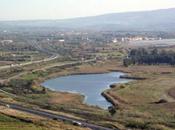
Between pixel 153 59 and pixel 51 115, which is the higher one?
pixel 51 115

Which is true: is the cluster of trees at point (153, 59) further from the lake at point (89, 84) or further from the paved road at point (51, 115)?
the paved road at point (51, 115)

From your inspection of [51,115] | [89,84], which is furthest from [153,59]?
[51,115]

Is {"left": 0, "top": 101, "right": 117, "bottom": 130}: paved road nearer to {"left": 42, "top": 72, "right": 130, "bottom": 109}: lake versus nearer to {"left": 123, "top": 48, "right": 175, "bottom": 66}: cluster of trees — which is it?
{"left": 42, "top": 72, "right": 130, "bottom": 109}: lake

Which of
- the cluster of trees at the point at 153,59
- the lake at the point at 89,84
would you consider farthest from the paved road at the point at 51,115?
the cluster of trees at the point at 153,59

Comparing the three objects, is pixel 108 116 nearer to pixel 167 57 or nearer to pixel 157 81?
pixel 157 81

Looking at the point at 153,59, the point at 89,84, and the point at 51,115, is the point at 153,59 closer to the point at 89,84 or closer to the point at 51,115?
the point at 89,84

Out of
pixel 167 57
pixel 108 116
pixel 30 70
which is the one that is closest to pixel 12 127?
pixel 108 116

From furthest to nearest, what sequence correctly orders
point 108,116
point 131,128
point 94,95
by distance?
1. point 94,95
2. point 108,116
3. point 131,128

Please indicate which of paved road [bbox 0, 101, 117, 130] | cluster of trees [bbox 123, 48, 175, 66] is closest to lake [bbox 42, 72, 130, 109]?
paved road [bbox 0, 101, 117, 130]
